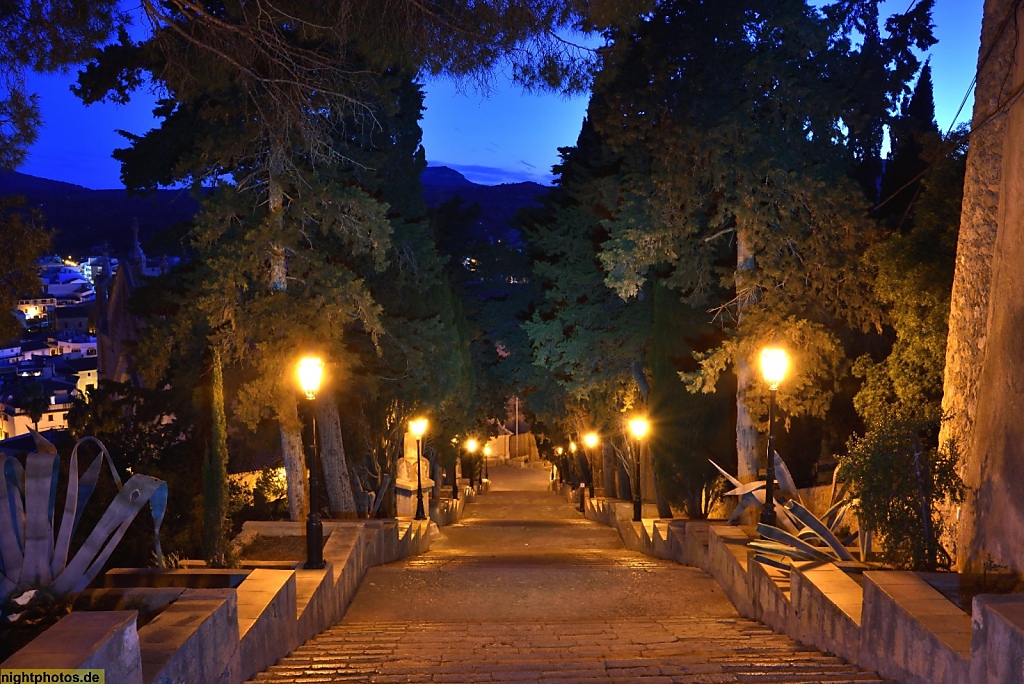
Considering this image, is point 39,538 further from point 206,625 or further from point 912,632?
point 912,632

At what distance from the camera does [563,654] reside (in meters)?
7.93

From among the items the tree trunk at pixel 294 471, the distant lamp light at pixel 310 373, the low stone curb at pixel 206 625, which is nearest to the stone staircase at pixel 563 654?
the low stone curb at pixel 206 625

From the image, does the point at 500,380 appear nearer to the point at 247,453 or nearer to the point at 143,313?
the point at 247,453

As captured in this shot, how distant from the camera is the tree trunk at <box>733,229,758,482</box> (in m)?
16.9

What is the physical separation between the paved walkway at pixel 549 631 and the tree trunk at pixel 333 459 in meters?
2.14

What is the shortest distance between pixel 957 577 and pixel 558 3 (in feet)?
24.3

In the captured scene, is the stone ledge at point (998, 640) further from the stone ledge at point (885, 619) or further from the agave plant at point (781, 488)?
the agave plant at point (781, 488)

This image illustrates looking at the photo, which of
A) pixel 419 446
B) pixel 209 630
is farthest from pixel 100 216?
pixel 209 630

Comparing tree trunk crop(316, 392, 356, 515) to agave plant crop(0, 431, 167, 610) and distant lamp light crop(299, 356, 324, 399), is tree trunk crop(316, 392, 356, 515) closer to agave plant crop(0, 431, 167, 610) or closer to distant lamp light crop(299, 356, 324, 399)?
distant lamp light crop(299, 356, 324, 399)

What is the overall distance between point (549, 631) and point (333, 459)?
10.3m

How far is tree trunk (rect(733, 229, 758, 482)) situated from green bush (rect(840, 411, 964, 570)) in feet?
26.2

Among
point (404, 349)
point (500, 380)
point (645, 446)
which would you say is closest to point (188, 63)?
point (404, 349)

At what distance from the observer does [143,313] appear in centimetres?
1655

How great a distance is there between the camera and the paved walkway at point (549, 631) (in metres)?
6.99
